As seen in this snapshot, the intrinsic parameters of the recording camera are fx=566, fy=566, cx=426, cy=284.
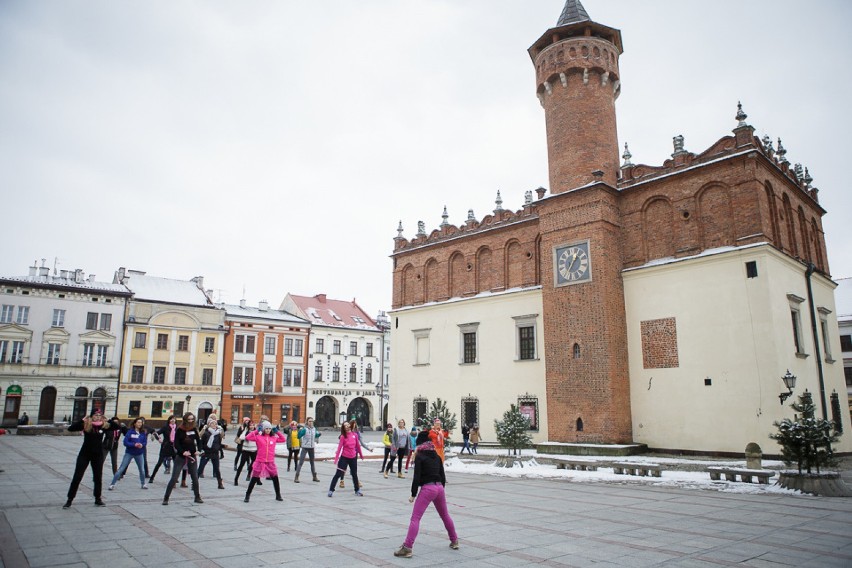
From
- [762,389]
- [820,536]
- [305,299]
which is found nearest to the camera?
[820,536]

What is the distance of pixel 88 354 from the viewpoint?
42.0 m

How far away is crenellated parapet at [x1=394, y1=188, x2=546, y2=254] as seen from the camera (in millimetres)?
29609

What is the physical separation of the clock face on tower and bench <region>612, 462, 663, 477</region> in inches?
349

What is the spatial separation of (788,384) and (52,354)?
147 feet

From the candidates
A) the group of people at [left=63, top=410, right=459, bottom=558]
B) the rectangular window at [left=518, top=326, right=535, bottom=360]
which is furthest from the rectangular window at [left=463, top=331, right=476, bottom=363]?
the group of people at [left=63, top=410, right=459, bottom=558]

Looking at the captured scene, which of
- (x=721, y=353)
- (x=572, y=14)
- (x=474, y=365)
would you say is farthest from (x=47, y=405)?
(x=721, y=353)

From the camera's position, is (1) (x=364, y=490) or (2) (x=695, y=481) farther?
(2) (x=695, y=481)

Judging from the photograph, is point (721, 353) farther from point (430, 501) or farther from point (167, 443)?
point (167, 443)

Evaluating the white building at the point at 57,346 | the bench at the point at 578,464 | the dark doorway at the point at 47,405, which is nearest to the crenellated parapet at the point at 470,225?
the bench at the point at 578,464

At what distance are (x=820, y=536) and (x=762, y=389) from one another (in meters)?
12.7

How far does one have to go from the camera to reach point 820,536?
28.2ft

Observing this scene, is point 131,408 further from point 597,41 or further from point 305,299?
point 597,41

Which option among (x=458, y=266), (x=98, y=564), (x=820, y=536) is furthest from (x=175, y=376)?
(x=820, y=536)

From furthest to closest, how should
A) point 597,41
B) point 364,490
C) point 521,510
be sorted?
point 597,41, point 364,490, point 521,510
